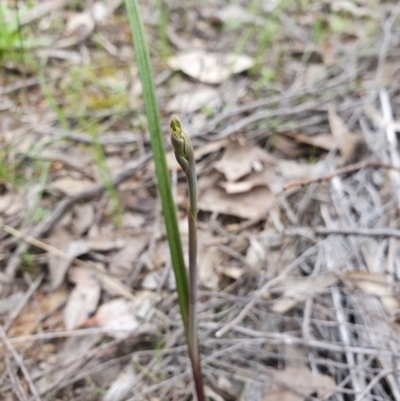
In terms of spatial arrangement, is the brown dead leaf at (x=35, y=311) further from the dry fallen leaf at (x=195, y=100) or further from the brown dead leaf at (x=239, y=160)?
the dry fallen leaf at (x=195, y=100)

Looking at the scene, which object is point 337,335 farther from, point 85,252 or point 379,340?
point 85,252

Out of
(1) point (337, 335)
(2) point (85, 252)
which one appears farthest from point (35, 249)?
(1) point (337, 335)

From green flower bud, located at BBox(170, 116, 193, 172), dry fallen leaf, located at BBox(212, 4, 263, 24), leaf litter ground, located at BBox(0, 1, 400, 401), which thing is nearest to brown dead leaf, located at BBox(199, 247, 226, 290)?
leaf litter ground, located at BBox(0, 1, 400, 401)

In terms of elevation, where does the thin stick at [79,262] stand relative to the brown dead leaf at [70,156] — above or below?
below

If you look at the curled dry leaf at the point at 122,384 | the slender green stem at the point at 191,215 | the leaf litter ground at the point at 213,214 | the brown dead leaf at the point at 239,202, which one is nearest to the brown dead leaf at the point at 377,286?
the leaf litter ground at the point at 213,214

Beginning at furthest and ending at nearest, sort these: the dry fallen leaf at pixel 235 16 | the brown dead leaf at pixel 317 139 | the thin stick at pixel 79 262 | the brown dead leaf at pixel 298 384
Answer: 1. the dry fallen leaf at pixel 235 16
2. the brown dead leaf at pixel 317 139
3. the thin stick at pixel 79 262
4. the brown dead leaf at pixel 298 384

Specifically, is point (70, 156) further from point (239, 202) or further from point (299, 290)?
point (299, 290)

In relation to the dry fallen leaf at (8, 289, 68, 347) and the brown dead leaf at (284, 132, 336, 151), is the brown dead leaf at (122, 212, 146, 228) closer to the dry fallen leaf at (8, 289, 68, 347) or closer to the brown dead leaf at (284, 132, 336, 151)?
the dry fallen leaf at (8, 289, 68, 347)
